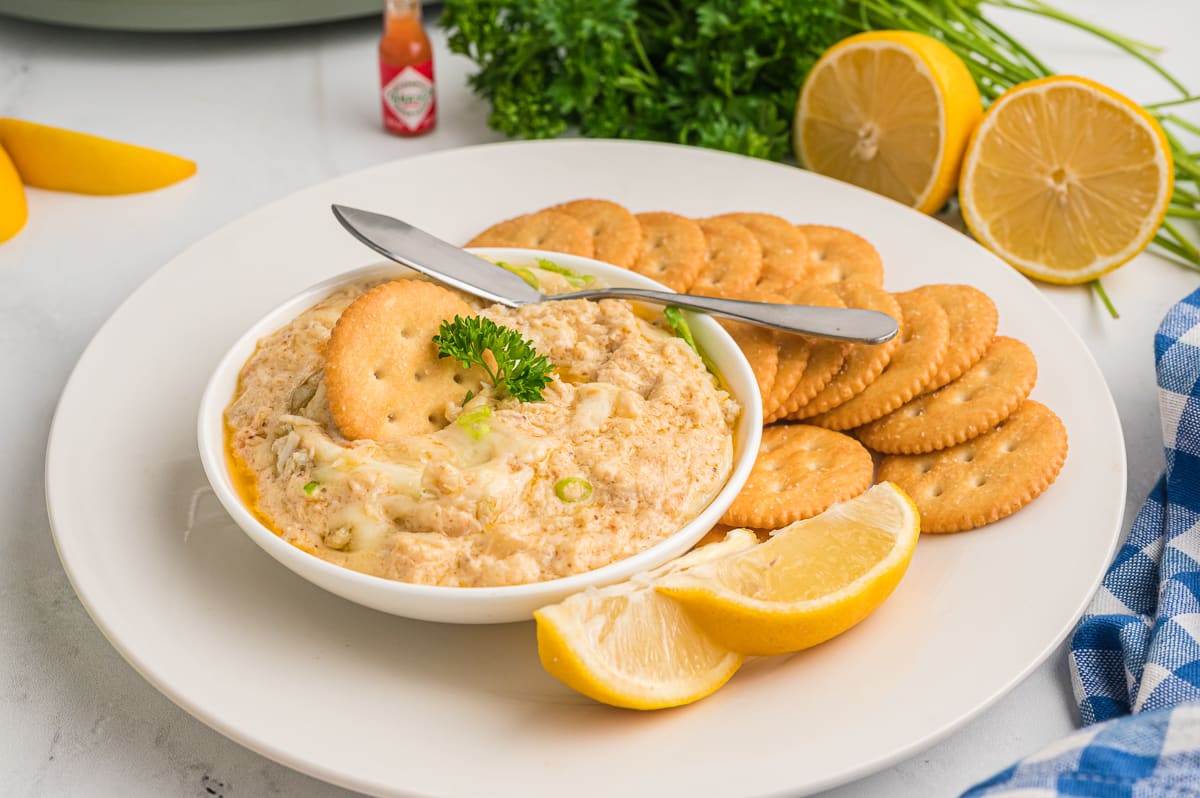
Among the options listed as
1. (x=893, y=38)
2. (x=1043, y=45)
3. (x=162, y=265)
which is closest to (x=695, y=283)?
(x=893, y=38)

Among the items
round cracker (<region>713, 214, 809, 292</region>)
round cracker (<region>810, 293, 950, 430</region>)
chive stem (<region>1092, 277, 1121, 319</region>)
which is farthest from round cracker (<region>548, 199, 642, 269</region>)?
chive stem (<region>1092, 277, 1121, 319</region>)

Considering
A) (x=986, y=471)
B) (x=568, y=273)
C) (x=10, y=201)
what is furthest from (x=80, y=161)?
(x=986, y=471)

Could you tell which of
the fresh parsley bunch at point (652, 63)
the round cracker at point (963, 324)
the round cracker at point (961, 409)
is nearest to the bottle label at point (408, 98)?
the fresh parsley bunch at point (652, 63)

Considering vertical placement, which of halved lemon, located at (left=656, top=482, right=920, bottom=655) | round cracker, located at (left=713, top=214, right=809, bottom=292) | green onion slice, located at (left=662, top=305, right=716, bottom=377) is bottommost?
halved lemon, located at (left=656, top=482, right=920, bottom=655)

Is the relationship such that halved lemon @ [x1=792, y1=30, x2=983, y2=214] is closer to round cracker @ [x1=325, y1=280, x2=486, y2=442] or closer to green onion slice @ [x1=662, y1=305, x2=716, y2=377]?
green onion slice @ [x1=662, y1=305, x2=716, y2=377]

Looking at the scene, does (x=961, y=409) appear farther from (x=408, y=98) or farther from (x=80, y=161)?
(x=80, y=161)
